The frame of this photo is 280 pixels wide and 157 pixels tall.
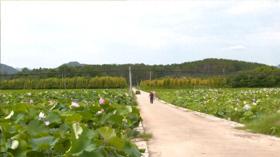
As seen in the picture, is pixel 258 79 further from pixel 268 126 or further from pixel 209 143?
pixel 209 143

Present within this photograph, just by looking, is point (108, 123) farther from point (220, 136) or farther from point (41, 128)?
point (220, 136)

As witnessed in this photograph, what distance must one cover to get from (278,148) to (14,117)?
20.2 feet

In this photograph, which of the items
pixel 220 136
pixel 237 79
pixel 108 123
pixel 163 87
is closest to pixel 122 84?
pixel 163 87

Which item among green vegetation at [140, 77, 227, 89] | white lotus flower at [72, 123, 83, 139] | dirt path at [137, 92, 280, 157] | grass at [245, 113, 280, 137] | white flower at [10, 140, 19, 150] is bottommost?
green vegetation at [140, 77, 227, 89]

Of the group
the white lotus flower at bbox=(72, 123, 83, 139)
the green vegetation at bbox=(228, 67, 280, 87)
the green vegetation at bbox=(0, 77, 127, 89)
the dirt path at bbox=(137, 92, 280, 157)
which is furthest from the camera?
the green vegetation at bbox=(0, 77, 127, 89)

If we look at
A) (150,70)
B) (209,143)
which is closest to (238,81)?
(150,70)

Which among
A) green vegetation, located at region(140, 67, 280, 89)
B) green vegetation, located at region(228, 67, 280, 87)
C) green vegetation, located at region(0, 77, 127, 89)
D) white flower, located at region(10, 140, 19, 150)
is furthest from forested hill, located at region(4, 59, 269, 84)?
white flower, located at region(10, 140, 19, 150)

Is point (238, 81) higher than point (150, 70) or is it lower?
lower

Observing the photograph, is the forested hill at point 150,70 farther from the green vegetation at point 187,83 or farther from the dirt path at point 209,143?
the dirt path at point 209,143

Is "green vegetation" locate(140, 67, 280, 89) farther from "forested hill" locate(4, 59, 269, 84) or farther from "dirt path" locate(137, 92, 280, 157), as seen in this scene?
"dirt path" locate(137, 92, 280, 157)

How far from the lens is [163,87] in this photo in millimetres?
80625

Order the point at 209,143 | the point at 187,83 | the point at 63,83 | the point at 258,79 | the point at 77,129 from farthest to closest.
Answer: the point at 187,83 → the point at 63,83 → the point at 258,79 → the point at 209,143 → the point at 77,129

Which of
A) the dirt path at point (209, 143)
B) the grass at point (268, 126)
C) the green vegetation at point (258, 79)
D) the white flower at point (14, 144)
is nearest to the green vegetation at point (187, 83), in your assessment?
the green vegetation at point (258, 79)

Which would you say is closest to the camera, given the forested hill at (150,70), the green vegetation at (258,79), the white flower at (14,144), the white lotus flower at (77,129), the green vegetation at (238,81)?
the white flower at (14,144)
